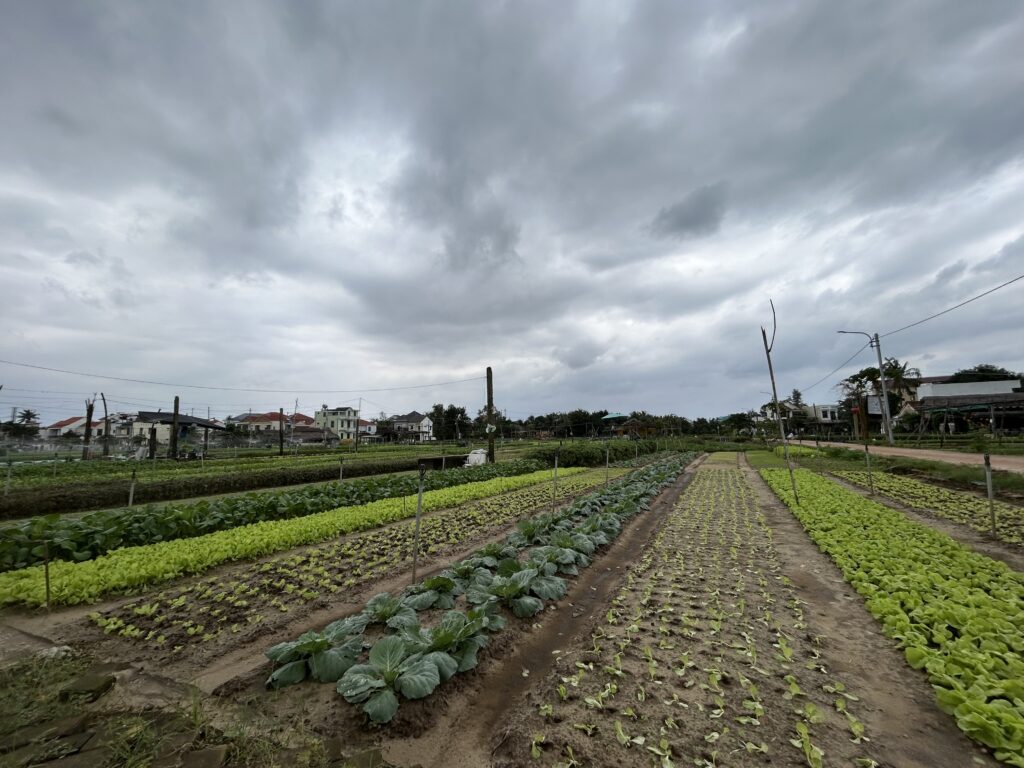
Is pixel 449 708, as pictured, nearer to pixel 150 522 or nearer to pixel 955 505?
pixel 150 522

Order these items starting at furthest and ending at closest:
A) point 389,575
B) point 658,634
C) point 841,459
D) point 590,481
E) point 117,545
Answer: point 841,459
point 590,481
point 117,545
point 389,575
point 658,634

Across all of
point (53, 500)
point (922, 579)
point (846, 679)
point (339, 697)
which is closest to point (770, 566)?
point (922, 579)

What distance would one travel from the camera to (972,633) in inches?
166

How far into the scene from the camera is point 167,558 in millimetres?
6875

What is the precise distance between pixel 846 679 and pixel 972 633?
1.65 m

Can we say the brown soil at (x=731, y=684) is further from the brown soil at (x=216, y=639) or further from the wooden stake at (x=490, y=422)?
the wooden stake at (x=490, y=422)

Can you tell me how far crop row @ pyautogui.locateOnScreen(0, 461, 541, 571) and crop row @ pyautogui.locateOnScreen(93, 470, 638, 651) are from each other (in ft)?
5.42

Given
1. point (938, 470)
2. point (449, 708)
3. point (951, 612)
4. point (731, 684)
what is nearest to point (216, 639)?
point (449, 708)

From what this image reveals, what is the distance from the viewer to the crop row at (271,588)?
493 centimetres

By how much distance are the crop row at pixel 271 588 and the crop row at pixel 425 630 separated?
4.41ft

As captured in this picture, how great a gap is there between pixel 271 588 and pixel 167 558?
7.29 feet

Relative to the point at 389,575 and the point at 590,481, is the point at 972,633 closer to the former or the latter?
the point at 389,575

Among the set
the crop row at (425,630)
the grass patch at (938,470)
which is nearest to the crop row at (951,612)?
the crop row at (425,630)

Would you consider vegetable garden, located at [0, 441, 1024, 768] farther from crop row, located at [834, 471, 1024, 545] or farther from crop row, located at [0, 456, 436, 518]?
crop row, located at [0, 456, 436, 518]
